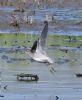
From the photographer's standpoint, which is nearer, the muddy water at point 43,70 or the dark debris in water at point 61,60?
the muddy water at point 43,70

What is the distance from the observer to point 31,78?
19.2 metres

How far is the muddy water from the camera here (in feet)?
57.7

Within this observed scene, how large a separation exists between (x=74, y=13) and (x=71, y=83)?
1839cm

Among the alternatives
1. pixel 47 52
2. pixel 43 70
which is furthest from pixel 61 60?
pixel 43 70

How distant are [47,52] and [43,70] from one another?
3726 mm

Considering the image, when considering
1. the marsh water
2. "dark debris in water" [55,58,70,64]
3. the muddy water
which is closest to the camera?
the muddy water

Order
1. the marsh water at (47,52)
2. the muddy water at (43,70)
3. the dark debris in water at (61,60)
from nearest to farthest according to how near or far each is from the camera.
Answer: the muddy water at (43,70)
the marsh water at (47,52)
the dark debris in water at (61,60)

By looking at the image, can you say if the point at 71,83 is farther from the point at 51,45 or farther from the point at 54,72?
the point at 51,45

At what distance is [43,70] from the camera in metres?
21.0

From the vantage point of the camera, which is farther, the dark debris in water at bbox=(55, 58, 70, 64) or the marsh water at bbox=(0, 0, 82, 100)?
the dark debris in water at bbox=(55, 58, 70, 64)

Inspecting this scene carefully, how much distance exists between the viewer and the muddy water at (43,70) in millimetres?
17594

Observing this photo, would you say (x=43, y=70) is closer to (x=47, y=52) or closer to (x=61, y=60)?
(x=61, y=60)

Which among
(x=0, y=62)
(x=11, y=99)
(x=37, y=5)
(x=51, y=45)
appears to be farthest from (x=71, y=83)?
(x=37, y=5)

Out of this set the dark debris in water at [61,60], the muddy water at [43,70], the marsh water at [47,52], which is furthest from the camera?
the dark debris in water at [61,60]
